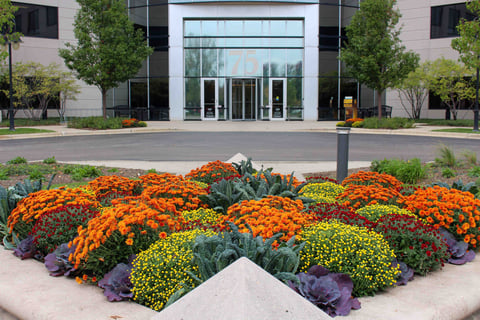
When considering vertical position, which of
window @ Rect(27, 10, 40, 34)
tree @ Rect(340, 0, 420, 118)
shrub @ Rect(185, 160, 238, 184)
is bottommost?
shrub @ Rect(185, 160, 238, 184)

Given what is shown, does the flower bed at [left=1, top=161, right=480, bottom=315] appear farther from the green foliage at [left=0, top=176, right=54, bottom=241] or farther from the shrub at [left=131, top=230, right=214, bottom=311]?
the green foliage at [left=0, top=176, right=54, bottom=241]

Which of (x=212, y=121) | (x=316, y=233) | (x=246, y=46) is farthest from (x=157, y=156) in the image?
(x=246, y=46)

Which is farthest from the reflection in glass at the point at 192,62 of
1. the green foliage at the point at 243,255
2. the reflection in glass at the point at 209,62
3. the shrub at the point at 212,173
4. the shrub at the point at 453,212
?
the green foliage at the point at 243,255

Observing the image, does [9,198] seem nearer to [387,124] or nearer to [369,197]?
[369,197]

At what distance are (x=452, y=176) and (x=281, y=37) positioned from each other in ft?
101

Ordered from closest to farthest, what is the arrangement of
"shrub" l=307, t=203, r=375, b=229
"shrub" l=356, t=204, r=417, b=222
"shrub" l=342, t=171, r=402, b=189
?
"shrub" l=307, t=203, r=375, b=229 < "shrub" l=356, t=204, r=417, b=222 < "shrub" l=342, t=171, r=402, b=189

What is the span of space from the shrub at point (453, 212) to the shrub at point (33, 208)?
3975 mm

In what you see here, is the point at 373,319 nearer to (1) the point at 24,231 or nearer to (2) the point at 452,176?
(1) the point at 24,231

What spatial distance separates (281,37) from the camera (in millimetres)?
38719

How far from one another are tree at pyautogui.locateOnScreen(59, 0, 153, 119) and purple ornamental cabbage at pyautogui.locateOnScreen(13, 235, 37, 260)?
25100 millimetres

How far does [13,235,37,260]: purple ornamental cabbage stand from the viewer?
15.6 feet

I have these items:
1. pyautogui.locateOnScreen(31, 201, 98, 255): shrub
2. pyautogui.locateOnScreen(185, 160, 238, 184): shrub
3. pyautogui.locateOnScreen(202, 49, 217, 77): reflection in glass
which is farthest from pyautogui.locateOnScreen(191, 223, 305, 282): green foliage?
pyautogui.locateOnScreen(202, 49, 217, 77): reflection in glass

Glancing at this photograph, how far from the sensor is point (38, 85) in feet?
106

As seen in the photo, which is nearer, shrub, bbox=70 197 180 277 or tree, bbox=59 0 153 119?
shrub, bbox=70 197 180 277
